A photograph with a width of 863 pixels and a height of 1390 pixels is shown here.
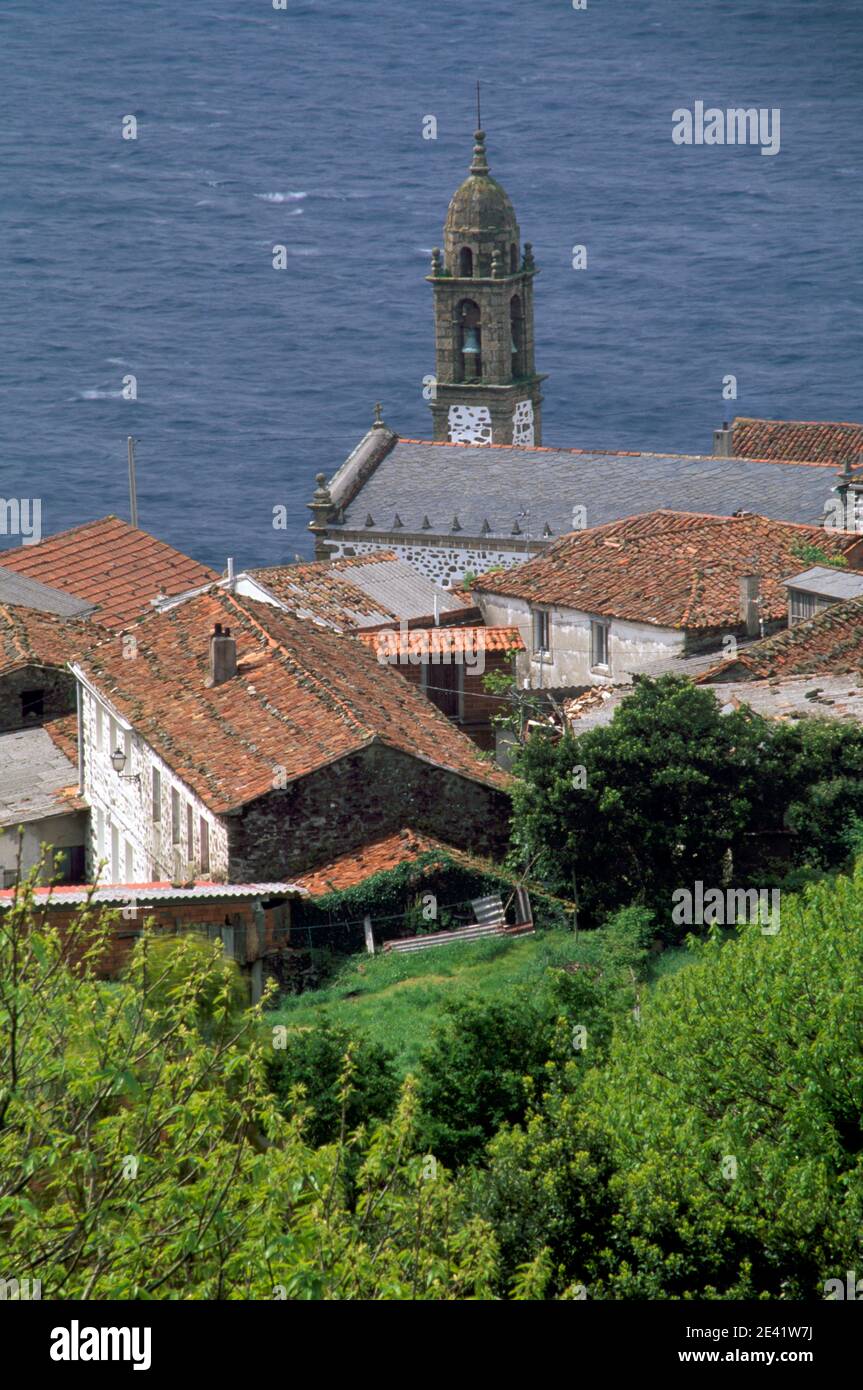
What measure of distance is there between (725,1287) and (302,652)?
1126 inches

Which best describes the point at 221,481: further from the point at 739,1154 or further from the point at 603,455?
the point at 739,1154

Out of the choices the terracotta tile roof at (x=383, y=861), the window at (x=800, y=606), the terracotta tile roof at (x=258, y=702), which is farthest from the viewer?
the window at (x=800, y=606)

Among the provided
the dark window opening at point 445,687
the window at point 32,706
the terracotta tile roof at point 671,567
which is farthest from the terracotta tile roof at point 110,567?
the dark window opening at point 445,687

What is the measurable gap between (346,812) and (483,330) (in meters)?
61.0

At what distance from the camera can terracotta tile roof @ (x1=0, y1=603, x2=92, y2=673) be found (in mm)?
62594

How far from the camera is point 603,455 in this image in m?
92.2

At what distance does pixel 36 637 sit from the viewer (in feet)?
211

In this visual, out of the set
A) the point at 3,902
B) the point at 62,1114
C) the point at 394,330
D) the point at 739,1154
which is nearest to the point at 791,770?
the point at 3,902

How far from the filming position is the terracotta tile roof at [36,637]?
62594mm

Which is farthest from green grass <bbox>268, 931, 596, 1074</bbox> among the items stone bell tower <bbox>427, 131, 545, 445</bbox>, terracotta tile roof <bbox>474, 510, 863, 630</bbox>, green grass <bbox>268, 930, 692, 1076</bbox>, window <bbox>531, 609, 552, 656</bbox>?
stone bell tower <bbox>427, 131, 545, 445</bbox>

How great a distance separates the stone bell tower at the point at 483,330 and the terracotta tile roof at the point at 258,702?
46641 mm

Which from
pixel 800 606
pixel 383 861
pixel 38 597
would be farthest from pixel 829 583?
pixel 38 597

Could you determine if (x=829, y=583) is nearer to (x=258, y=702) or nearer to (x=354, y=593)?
(x=354, y=593)

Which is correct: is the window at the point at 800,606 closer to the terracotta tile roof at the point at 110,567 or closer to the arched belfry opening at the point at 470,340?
the terracotta tile roof at the point at 110,567
